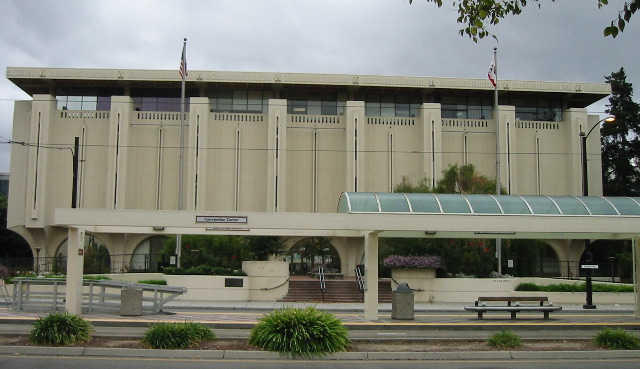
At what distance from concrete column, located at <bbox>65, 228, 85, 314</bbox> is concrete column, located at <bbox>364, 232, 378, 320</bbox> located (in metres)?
8.75

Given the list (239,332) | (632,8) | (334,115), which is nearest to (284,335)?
(239,332)

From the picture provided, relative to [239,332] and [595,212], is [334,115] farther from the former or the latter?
[239,332]

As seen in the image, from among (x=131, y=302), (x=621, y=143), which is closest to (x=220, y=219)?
(x=131, y=302)

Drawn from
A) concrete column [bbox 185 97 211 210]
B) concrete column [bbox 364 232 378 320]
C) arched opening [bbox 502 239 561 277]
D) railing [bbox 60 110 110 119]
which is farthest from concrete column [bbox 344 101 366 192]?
concrete column [bbox 364 232 378 320]

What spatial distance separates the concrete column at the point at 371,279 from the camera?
66.0 ft

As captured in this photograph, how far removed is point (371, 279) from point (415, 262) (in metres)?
11.2

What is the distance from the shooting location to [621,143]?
2019 inches

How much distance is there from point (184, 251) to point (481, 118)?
24.3m

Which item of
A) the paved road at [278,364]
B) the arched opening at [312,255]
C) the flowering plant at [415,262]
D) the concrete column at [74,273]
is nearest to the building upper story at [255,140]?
the arched opening at [312,255]

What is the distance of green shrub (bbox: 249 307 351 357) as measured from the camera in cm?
1309

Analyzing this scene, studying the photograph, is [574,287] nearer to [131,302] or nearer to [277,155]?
[131,302]

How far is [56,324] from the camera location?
45.5 feet

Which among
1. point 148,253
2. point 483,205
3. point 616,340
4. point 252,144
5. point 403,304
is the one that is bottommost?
point 616,340

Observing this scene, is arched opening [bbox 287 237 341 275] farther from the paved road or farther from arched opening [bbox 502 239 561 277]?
the paved road
